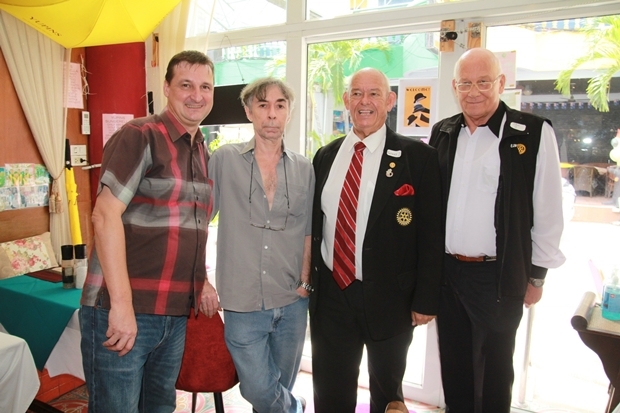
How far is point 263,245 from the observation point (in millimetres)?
1901

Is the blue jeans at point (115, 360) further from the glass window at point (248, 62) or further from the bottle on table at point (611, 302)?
the glass window at point (248, 62)

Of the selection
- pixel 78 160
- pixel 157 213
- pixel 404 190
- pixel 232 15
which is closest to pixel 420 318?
pixel 404 190

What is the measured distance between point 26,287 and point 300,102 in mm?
1973

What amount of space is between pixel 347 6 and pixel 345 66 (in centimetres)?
36

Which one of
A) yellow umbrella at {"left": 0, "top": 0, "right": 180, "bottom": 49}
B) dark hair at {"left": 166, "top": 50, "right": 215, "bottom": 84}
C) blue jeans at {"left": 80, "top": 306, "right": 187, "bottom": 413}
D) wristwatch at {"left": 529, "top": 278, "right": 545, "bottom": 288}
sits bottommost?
blue jeans at {"left": 80, "top": 306, "right": 187, "bottom": 413}

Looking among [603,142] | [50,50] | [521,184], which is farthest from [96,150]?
[603,142]

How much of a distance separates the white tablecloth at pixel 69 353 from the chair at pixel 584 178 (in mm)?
2655

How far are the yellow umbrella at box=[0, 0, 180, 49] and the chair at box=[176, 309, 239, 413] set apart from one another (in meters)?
1.95

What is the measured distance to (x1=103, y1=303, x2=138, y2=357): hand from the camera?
4.88 ft

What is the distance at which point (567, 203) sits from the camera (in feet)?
8.27

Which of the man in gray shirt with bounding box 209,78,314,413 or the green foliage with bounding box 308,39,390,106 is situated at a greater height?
the green foliage with bounding box 308,39,390,106

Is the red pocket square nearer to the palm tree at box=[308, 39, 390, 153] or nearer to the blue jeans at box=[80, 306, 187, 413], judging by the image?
the blue jeans at box=[80, 306, 187, 413]

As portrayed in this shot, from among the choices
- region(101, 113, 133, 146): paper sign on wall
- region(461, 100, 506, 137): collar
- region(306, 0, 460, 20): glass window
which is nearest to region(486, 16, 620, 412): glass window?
region(306, 0, 460, 20): glass window

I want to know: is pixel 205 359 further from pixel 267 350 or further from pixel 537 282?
pixel 537 282
